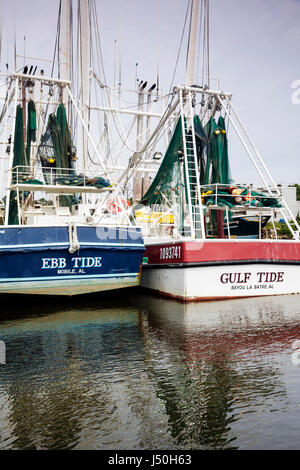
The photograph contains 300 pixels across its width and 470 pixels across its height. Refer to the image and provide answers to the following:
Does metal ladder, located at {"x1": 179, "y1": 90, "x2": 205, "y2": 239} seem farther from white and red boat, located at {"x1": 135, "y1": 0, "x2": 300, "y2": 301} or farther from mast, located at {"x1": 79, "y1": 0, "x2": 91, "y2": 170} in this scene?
mast, located at {"x1": 79, "y1": 0, "x2": 91, "y2": 170}

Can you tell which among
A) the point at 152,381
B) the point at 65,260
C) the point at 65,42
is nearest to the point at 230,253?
the point at 65,260

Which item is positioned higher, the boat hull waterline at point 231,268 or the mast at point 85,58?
the mast at point 85,58

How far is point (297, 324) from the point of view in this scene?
8508 mm

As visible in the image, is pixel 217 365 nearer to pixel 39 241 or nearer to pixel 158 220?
pixel 39 241

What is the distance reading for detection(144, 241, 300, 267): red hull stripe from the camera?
11.3 metres

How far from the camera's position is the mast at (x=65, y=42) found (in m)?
16.7

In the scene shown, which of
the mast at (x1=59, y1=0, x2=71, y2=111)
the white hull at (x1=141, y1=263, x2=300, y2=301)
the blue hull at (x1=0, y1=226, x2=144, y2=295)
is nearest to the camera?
the blue hull at (x1=0, y1=226, x2=144, y2=295)

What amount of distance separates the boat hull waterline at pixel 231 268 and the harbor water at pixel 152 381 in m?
1.55

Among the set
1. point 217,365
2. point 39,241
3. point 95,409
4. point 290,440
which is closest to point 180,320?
point 217,365

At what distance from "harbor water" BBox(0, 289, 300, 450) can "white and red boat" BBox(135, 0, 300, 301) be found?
1722 mm

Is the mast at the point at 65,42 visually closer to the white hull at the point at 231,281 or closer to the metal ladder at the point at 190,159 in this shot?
the metal ladder at the point at 190,159

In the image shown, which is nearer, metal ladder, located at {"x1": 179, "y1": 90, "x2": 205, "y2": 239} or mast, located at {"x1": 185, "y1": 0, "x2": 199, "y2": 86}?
metal ladder, located at {"x1": 179, "y1": 90, "x2": 205, "y2": 239}

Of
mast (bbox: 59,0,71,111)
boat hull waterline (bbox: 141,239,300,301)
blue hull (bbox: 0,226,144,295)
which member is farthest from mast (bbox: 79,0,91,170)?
boat hull waterline (bbox: 141,239,300,301)

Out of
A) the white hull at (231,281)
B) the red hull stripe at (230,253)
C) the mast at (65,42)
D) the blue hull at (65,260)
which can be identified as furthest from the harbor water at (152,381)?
the mast at (65,42)
